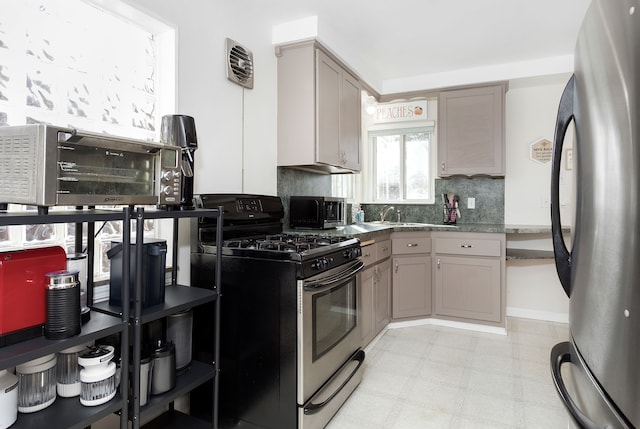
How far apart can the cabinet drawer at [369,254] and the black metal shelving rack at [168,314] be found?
141 cm

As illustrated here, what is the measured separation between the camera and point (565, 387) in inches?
31.2

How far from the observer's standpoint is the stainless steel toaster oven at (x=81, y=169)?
1.08 m

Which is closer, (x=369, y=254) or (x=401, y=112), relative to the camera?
(x=369, y=254)

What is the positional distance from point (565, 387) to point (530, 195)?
11.7ft

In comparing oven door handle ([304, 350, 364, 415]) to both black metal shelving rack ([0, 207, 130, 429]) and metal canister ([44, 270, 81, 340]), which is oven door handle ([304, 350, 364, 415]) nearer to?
black metal shelving rack ([0, 207, 130, 429])

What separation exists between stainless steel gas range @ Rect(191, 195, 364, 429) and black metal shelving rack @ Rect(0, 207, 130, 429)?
0.50 meters

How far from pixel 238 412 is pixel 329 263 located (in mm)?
866

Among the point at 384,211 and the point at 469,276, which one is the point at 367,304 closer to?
the point at 469,276

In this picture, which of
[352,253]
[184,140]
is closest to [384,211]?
[352,253]

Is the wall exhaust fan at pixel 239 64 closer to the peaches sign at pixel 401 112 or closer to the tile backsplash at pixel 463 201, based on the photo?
the tile backsplash at pixel 463 201

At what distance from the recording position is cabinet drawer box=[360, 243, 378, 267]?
286 cm

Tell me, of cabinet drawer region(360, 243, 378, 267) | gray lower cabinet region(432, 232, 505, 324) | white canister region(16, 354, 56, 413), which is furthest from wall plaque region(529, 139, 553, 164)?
white canister region(16, 354, 56, 413)

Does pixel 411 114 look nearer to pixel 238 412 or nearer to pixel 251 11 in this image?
pixel 251 11

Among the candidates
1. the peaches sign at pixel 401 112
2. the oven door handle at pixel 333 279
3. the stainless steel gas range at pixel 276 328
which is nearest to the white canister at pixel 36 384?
the stainless steel gas range at pixel 276 328
